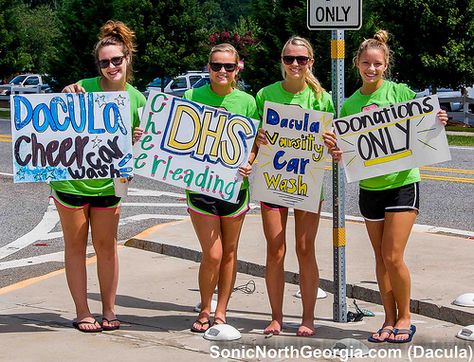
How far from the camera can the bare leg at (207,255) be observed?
6828mm

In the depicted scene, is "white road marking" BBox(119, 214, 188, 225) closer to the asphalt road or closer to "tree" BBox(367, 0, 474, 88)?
the asphalt road

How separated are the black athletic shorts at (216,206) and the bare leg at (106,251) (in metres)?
0.58

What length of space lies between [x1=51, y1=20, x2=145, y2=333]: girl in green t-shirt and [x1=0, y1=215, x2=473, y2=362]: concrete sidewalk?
24cm

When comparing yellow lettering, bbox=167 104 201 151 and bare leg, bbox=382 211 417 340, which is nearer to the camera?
bare leg, bbox=382 211 417 340

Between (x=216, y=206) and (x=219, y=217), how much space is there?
85 mm

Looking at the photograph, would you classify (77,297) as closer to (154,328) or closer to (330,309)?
(154,328)

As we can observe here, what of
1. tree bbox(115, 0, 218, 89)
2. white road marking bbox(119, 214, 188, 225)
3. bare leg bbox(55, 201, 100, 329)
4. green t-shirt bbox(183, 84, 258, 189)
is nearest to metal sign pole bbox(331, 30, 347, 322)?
green t-shirt bbox(183, 84, 258, 189)

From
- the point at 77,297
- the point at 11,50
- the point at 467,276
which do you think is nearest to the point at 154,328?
the point at 77,297

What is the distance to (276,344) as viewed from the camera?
6.56 meters

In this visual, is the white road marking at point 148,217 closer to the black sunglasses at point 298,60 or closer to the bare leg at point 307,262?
the bare leg at point 307,262

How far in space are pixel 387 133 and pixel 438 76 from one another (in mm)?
22672

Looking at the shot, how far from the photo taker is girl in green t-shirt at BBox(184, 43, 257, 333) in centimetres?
682

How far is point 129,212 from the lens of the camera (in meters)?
13.0

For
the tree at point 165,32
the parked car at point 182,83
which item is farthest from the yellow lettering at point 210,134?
the parked car at point 182,83
